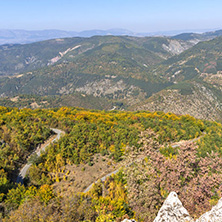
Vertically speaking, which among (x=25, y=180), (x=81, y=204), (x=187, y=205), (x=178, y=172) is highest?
(x=178, y=172)

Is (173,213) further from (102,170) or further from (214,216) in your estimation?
(102,170)

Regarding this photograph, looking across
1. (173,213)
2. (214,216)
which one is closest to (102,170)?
(173,213)

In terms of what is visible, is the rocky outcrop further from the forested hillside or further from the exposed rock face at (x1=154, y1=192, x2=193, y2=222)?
the forested hillside

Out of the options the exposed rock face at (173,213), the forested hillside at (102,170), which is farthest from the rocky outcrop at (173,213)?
the forested hillside at (102,170)

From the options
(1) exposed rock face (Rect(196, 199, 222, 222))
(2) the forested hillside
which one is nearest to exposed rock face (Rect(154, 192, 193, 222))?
(1) exposed rock face (Rect(196, 199, 222, 222))

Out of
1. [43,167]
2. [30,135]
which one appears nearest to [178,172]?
[43,167]

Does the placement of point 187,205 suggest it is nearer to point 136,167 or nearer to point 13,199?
point 136,167

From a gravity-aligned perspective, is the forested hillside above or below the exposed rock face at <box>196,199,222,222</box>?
below
